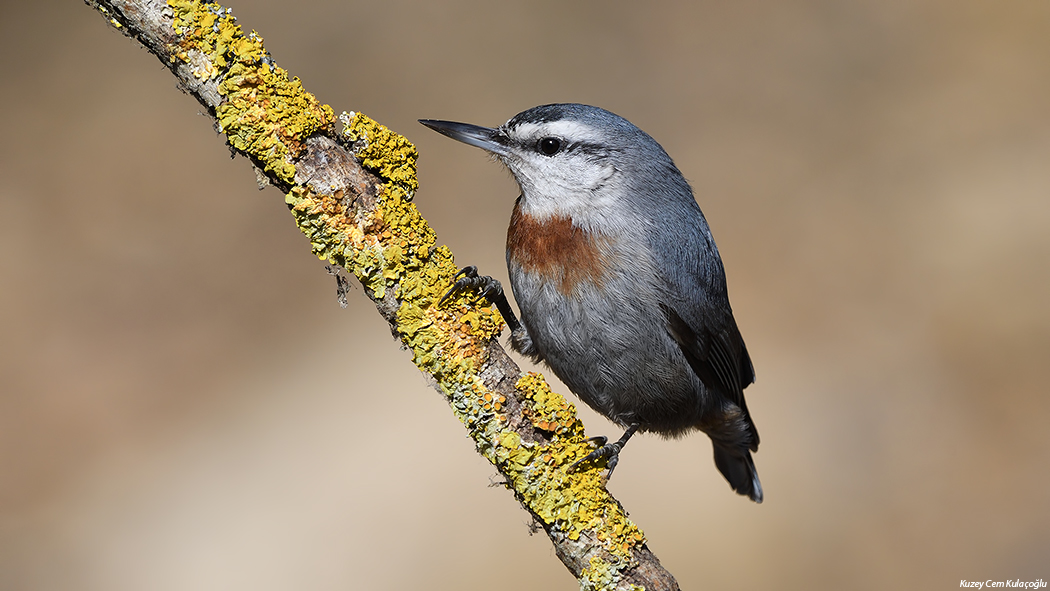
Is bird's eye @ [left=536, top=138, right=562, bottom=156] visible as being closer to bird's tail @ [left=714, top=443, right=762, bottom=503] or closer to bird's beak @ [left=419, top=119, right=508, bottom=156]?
bird's beak @ [left=419, top=119, right=508, bottom=156]

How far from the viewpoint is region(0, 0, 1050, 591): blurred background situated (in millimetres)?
5074

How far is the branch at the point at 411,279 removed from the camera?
2.46m

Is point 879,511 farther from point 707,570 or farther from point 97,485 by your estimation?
point 97,485

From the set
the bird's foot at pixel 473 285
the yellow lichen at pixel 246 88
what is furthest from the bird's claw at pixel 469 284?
the yellow lichen at pixel 246 88

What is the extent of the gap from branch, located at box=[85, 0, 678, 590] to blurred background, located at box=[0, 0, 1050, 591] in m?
2.37

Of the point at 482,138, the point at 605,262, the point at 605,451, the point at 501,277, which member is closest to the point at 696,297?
the point at 605,262

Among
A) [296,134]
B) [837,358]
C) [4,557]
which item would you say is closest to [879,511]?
[837,358]

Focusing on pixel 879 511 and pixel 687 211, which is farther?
pixel 879 511

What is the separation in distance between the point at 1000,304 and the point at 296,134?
17.8 feet

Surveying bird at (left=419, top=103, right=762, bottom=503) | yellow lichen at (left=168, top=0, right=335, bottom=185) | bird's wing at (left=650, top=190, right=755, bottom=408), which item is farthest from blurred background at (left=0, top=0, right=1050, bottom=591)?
yellow lichen at (left=168, top=0, right=335, bottom=185)

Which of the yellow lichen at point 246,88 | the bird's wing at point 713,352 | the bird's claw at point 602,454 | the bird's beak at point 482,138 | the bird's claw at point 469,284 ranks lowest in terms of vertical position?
the bird's claw at point 602,454

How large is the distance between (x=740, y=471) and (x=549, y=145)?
2452 millimetres

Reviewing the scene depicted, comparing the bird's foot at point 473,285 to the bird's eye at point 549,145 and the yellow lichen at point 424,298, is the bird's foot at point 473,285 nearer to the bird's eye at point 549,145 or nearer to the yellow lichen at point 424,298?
the yellow lichen at point 424,298

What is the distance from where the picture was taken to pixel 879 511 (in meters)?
5.21
